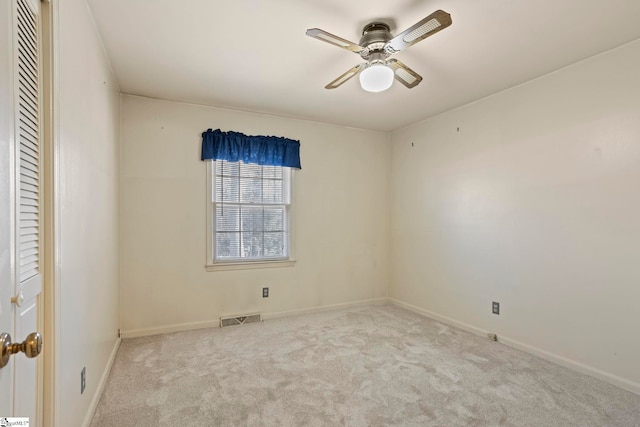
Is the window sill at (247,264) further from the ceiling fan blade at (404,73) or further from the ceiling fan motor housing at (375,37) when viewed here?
the ceiling fan motor housing at (375,37)

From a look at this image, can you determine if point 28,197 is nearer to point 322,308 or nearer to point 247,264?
point 247,264

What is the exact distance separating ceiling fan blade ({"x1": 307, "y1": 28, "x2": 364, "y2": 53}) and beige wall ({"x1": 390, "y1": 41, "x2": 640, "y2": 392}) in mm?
1929

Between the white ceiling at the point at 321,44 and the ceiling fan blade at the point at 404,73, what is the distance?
0.36 ft

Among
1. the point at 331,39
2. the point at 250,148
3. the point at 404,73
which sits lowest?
the point at 250,148

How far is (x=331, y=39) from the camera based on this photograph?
1885 mm

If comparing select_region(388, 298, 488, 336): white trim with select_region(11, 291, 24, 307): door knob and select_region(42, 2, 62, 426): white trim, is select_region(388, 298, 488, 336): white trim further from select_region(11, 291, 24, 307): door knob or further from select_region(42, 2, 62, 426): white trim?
select_region(11, 291, 24, 307): door knob

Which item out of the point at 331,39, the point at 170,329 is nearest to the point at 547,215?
the point at 331,39

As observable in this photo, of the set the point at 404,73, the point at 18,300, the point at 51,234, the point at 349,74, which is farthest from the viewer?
the point at 404,73

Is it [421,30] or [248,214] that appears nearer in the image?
[421,30]

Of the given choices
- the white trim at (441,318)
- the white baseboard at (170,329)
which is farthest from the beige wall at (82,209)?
the white trim at (441,318)

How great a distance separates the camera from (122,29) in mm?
2131

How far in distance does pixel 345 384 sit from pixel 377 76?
7.25ft

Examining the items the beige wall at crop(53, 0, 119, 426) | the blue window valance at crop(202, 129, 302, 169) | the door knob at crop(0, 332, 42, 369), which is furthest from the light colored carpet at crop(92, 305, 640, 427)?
the blue window valance at crop(202, 129, 302, 169)

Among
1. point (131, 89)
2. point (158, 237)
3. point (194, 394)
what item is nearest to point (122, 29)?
point (131, 89)
